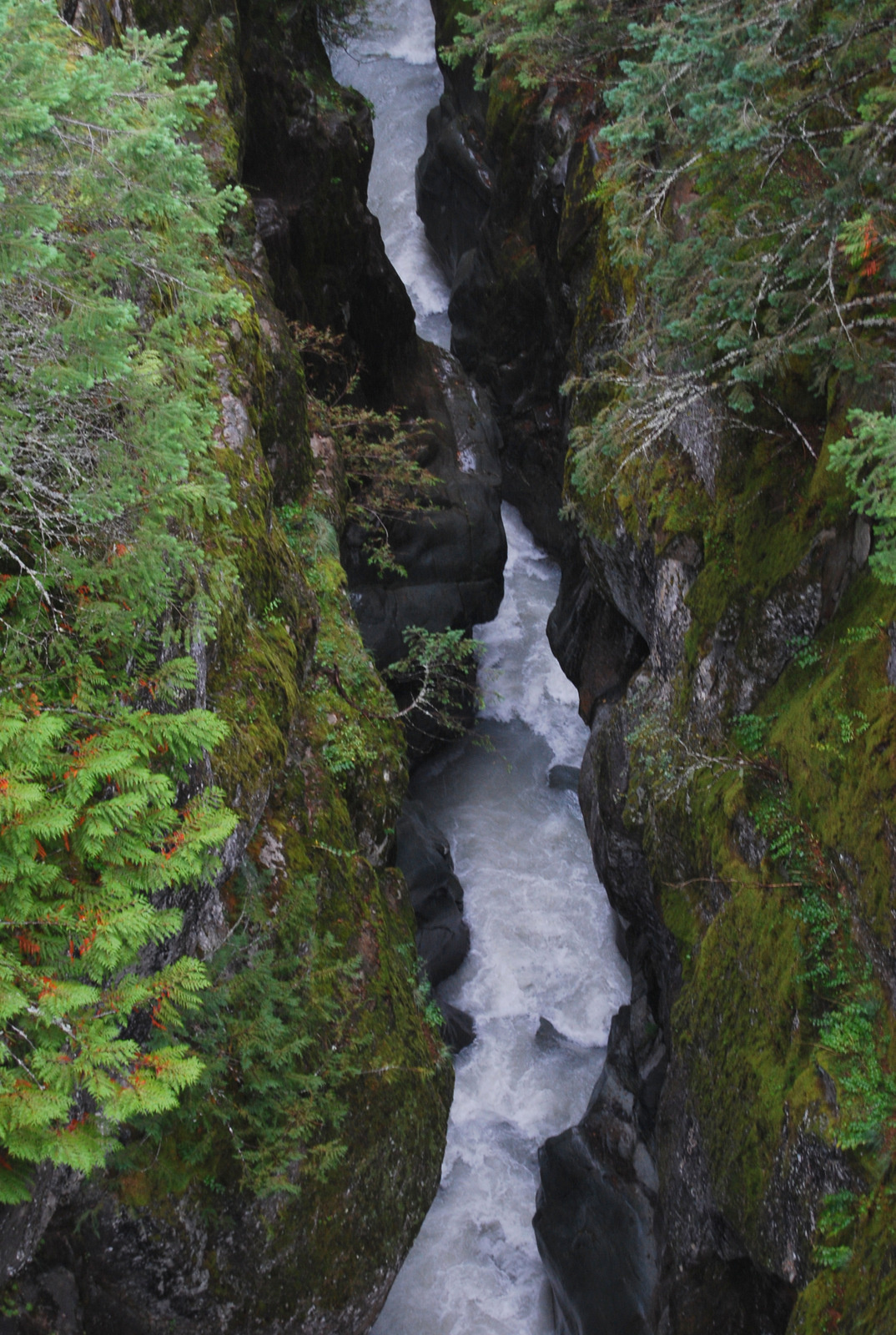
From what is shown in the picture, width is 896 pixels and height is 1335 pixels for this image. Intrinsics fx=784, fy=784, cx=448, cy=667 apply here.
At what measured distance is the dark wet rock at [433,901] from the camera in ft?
40.7

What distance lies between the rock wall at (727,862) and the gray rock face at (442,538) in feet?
13.6

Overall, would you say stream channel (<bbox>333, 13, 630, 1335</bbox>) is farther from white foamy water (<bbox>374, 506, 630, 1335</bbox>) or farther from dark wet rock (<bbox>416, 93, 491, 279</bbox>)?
dark wet rock (<bbox>416, 93, 491, 279</bbox>)

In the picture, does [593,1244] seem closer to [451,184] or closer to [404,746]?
[404,746]

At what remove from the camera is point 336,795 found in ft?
23.4

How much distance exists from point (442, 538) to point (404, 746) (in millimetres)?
7428

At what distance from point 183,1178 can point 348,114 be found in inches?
649

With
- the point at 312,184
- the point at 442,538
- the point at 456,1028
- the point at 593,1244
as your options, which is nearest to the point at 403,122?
the point at 312,184

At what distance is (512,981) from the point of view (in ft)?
42.1

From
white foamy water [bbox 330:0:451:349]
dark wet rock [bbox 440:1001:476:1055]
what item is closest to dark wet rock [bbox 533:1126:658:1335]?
dark wet rock [bbox 440:1001:476:1055]

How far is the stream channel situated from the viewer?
9.77 m

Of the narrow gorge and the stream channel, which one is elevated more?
the narrow gorge

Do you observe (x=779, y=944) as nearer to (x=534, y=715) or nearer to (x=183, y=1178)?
(x=183, y=1178)

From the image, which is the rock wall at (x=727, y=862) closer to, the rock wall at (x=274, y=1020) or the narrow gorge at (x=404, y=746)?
the narrow gorge at (x=404, y=746)

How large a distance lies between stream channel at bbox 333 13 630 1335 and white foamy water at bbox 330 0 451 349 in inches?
11.2
